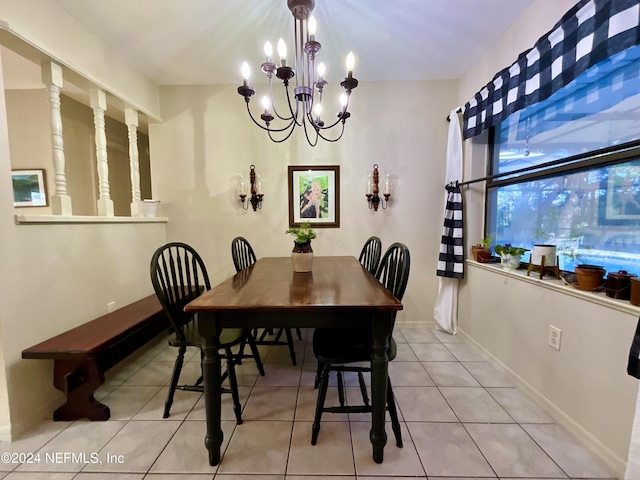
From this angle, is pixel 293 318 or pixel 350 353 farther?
pixel 350 353

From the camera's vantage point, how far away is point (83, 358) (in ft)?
4.94

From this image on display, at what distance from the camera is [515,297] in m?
1.92

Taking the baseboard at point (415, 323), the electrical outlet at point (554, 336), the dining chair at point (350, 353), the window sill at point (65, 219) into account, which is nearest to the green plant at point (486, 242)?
the electrical outlet at point (554, 336)

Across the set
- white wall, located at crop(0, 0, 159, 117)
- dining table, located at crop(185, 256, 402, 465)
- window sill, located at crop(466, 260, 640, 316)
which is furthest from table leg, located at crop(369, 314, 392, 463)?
white wall, located at crop(0, 0, 159, 117)

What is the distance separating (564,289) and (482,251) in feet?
2.72

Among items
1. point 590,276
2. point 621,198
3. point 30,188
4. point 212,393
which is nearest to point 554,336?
point 590,276

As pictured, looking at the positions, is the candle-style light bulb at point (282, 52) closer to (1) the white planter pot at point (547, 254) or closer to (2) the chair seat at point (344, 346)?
(2) the chair seat at point (344, 346)

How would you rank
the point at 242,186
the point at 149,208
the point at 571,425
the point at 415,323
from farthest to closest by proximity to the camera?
the point at 415,323
the point at 242,186
the point at 149,208
the point at 571,425

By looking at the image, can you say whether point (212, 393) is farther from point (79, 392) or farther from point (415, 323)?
point (415, 323)

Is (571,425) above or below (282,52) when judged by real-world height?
below

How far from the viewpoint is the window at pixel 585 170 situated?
1.33 meters

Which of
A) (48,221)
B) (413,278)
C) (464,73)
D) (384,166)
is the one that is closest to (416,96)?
(464,73)

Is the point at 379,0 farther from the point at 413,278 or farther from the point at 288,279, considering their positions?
the point at 413,278

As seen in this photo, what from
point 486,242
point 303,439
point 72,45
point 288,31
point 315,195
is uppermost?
point 288,31
